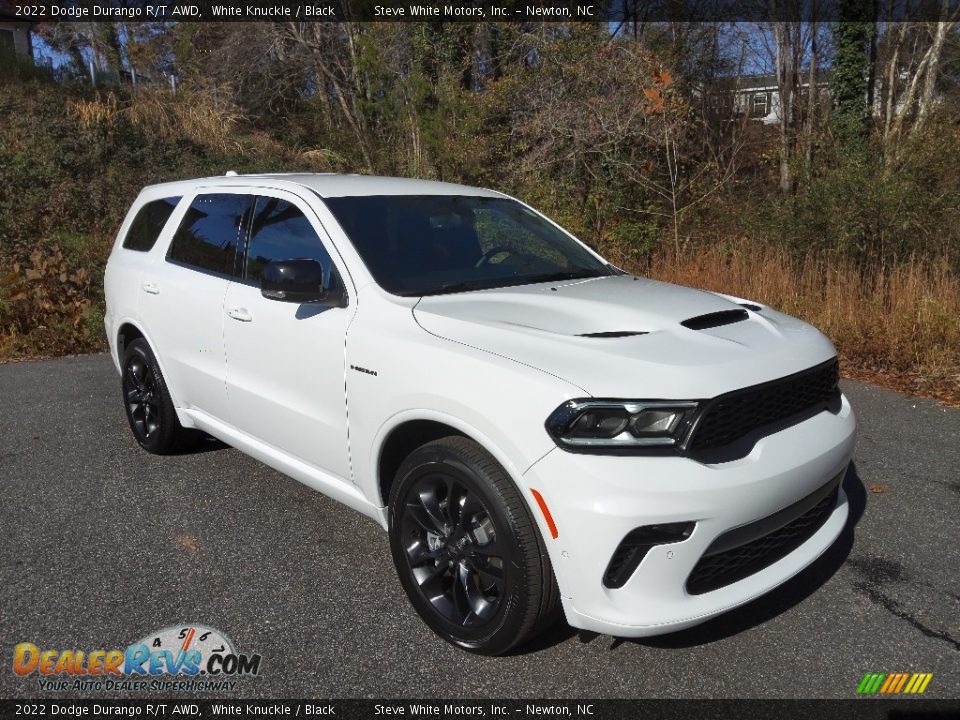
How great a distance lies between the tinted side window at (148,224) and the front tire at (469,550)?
297cm

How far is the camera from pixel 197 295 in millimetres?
4176

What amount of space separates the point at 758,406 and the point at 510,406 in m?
0.89

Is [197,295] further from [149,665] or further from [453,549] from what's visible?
[453,549]

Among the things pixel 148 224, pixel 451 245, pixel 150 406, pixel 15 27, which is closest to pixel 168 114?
pixel 148 224

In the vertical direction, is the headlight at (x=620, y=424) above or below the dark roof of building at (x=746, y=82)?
below

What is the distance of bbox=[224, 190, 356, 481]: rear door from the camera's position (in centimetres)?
325

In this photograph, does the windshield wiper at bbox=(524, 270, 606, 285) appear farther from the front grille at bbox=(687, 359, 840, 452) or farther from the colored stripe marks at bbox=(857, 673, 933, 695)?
the colored stripe marks at bbox=(857, 673, 933, 695)

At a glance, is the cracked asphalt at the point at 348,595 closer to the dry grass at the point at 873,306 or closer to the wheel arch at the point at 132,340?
Answer: the wheel arch at the point at 132,340

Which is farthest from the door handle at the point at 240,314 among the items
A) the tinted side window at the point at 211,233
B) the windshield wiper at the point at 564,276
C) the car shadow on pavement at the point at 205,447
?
the car shadow on pavement at the point at 205,447

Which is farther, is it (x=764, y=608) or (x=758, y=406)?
(x=764, y=608)

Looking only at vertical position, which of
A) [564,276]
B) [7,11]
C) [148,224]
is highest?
[7,11]

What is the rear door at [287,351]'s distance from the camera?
3.25 metres

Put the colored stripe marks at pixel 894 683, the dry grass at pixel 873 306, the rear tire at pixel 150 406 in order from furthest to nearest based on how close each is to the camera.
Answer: the dry grass at pixel 873 306 → the rear tire at pixel 150 406 → the colored stripe marks at pixel 894 683

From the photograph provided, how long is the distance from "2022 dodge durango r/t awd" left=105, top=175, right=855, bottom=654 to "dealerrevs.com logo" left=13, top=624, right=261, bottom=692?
738 millimetres
